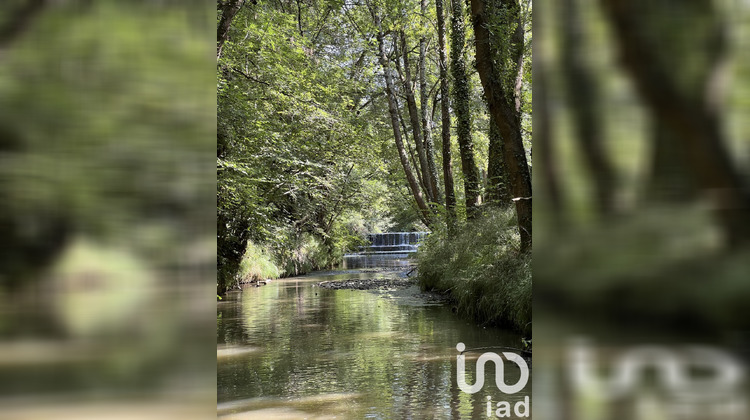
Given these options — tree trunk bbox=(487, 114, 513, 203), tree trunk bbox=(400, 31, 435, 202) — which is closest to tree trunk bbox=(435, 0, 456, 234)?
tree trunk bbox=(487, 114, 513, 203)

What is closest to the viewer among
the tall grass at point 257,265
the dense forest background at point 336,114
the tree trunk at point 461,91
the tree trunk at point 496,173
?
the dense forest background at point 336,114

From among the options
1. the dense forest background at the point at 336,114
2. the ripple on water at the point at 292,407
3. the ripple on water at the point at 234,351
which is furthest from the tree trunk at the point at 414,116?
the ripple on water at the point at 292,407

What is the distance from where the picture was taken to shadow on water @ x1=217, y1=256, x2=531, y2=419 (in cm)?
403

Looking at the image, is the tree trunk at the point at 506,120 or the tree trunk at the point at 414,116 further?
the tree trunk at the point at 414,116

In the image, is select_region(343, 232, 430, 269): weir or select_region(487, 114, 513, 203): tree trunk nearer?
select_region(487, 114, 513, 203): tree trunk
